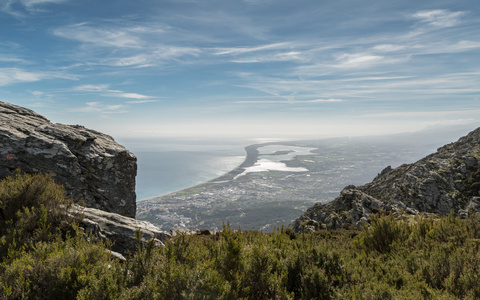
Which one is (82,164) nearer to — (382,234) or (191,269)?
(191,269)

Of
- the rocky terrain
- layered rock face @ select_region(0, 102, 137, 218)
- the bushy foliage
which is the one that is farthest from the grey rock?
layered rock face @ select_region(0, 102, 137, 218)

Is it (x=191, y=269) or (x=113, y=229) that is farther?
(x=113, y=229)

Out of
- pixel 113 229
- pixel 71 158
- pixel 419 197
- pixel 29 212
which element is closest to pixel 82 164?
pixel 71 158

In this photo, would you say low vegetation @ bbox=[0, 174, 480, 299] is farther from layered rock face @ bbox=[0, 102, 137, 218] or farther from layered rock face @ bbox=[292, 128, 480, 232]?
layered rock face @ bbox=[292, 128, 480, 232]

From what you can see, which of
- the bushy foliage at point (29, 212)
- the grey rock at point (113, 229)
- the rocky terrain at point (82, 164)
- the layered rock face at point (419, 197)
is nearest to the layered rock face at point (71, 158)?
the rocky terrain at point (82, 164)

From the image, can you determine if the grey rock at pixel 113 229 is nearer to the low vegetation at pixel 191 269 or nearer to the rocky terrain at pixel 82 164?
the rocky terrain at pixel 82 164

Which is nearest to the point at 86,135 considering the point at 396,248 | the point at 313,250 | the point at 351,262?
the point at 313,250
